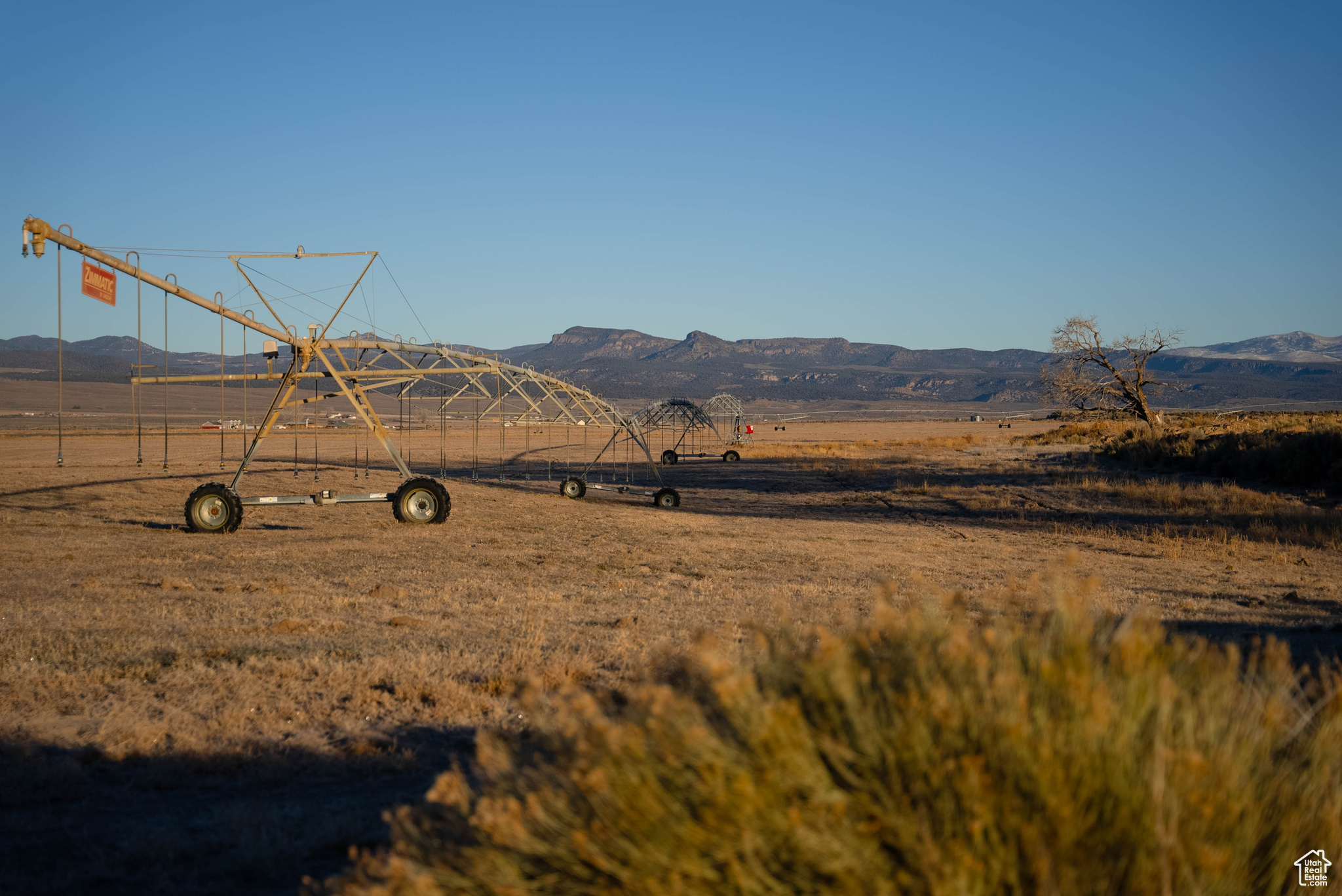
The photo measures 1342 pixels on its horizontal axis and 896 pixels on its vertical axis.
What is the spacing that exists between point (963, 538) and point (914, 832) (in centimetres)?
1815

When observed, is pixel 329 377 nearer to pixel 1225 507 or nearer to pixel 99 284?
pixel 99 284

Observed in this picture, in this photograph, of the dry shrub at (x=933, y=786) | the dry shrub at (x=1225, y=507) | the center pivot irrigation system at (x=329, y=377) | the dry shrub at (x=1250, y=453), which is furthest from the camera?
the dry shrub at (x=1250, y=453)

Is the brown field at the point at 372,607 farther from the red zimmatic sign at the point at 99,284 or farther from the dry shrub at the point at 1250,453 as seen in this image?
the red zimmatic sign at the point at 99,284

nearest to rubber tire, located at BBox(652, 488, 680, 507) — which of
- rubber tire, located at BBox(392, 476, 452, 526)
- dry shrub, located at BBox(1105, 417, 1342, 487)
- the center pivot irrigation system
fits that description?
the center pivot irrigation system

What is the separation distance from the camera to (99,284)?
1448 centimetres

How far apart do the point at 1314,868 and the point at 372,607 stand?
9.57 m

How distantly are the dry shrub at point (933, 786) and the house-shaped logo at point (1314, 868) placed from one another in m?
0.03

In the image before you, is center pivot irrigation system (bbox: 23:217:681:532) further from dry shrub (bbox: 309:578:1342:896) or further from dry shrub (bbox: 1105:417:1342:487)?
dry shrub (bbox: 1105:417:1342:487)

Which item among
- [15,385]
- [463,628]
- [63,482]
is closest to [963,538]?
[463,628]

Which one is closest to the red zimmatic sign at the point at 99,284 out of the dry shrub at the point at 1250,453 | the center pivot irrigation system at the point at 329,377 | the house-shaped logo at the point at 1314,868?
the center pivot irrigation system at the point at 329,377

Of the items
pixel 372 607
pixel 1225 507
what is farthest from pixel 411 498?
pixel 1225 507

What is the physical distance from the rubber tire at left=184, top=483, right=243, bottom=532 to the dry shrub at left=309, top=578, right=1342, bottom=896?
643 inches

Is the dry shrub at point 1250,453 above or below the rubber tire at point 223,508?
above

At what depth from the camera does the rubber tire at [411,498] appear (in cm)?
1880
